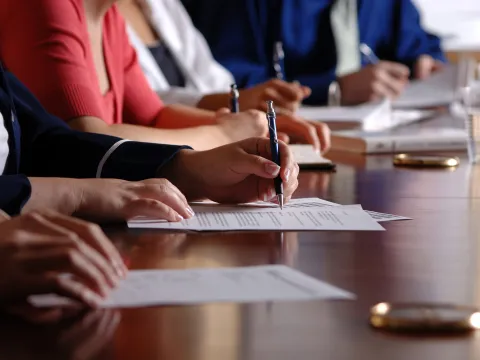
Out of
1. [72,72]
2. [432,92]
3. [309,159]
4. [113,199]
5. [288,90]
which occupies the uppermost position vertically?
[432,92]

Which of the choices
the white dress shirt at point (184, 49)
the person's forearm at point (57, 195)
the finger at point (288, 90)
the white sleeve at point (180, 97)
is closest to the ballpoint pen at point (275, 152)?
the person's forearm at point (57, 195)

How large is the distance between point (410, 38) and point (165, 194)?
10.6 feet

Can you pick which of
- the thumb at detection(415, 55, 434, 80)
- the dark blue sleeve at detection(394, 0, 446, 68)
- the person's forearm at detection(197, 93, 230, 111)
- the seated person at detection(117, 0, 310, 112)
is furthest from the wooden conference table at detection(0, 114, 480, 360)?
the dark blue sleeve at detection(394, 0, 446, 68)

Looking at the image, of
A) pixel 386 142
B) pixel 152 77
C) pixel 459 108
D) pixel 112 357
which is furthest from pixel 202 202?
pixel 459 108

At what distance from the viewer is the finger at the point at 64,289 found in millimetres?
696

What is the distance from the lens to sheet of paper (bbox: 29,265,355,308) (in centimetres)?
72

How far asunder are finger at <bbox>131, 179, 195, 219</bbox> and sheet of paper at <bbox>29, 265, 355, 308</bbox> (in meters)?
0.26

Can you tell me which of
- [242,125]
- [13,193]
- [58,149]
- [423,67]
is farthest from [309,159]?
[423,67]

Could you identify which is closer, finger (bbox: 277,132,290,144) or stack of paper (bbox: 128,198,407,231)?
stack of paper (bbox: 128,198,407,231)

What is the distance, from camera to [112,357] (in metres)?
0.60

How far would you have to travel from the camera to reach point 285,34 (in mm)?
3938

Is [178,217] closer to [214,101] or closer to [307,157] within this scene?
[307,157]

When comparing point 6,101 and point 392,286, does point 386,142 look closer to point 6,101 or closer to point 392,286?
point 6,101

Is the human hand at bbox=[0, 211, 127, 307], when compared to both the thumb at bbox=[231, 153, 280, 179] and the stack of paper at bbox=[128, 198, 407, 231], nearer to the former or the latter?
the stack of paper at bbox=[128, 198, 407, 231]
